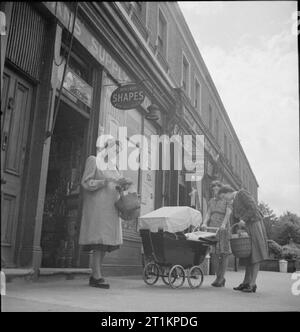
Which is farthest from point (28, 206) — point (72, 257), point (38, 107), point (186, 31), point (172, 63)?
point (186, 31)

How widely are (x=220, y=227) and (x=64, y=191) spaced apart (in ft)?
8.91

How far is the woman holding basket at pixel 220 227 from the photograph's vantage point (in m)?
7.21

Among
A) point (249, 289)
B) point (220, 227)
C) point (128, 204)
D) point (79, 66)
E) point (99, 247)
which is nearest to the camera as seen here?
point (128, 204)

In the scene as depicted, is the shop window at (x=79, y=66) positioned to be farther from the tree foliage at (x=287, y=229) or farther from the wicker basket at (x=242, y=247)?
the tree foliage at (x=287, y=229)

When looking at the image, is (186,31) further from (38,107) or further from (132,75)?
(38,107)

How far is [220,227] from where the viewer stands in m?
7.27

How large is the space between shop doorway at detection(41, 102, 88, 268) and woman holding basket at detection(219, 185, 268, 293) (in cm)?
258

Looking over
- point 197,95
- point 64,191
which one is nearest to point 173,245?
point 64,191

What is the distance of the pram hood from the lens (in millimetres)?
6902

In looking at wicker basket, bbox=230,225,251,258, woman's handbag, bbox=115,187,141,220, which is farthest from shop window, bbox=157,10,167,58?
woman's handbag, bbox=115,187,141,220

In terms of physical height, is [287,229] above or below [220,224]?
below

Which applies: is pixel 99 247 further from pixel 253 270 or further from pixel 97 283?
pixel 253 270

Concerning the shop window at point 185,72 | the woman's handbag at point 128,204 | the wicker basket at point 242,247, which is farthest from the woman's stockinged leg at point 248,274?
the shop window at point 185,72

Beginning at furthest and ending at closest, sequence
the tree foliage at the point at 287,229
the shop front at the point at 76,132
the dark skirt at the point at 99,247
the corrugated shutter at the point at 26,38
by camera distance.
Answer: the shop front at the point at 76,132 → the corrugated shutter at the point at 26,38 → the dark skirt at the point at 99,247 → the tree foliage at the point at 287,229
